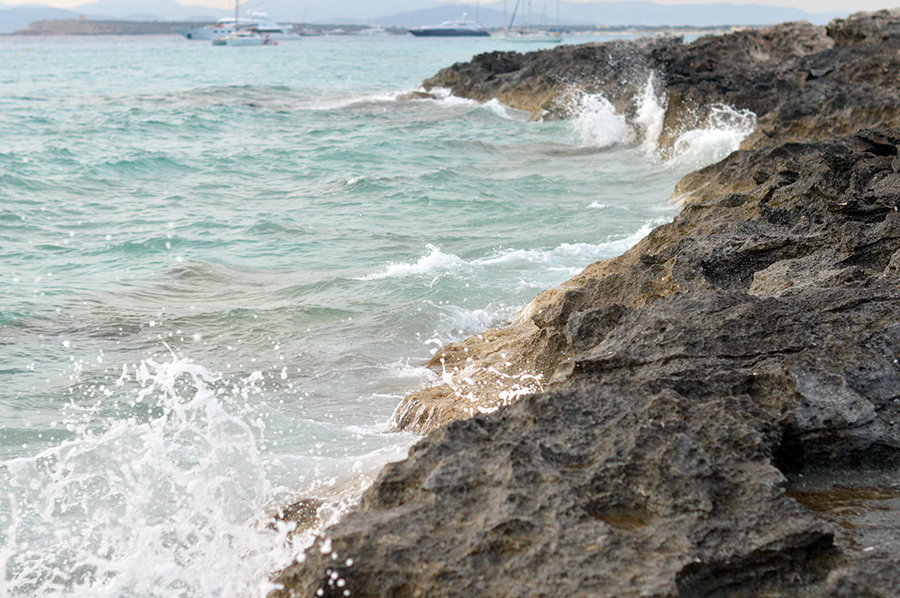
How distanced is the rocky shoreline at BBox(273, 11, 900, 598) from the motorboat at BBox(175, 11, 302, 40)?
113205mm

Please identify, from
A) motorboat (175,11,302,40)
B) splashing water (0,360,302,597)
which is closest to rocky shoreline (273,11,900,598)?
splashing water (0,360,302,597)

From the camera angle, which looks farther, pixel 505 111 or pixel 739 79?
pixel 505 111

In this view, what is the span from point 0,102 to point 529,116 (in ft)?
66.0

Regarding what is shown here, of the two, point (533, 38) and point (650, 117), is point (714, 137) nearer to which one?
point (650, 117)

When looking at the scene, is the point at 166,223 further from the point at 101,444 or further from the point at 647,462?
the point at 647,462

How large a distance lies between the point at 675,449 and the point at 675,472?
0.38 ft

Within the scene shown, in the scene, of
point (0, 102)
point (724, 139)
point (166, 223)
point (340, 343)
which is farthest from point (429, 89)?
point (340, 343)

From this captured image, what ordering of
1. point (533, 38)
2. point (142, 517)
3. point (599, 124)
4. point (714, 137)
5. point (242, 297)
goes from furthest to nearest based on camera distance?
point (533, 38)
point (599, 124)
point (714, 137)
point (242, 297)
point (142, 517)

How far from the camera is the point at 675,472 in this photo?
103 inches

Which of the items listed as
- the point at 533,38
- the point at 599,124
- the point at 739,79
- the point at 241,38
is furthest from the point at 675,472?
the point at 533,38

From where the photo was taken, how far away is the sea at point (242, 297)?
3646 mm

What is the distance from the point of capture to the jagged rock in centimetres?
233

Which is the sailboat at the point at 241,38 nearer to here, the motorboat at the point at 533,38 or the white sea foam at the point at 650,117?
the motorboat at the point at 533,38

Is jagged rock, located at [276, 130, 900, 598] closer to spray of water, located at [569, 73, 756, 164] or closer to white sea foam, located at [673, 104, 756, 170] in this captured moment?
white sea foam, located at [673, 104, 756, 170]
